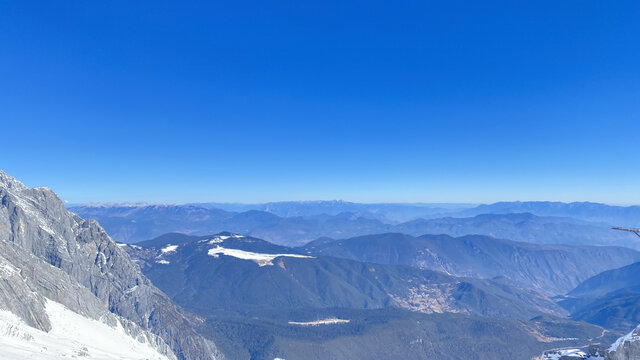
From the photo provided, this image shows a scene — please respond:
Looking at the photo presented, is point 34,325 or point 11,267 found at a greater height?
point 11,267

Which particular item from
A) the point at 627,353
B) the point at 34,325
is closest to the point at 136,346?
the point at 34,325

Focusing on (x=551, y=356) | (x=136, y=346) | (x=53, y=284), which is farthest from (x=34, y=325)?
(x=551, y=356)

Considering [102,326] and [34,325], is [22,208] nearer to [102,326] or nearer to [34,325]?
[102,326]

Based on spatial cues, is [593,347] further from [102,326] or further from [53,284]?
[53,284]

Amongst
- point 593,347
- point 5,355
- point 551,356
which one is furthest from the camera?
point 551,356

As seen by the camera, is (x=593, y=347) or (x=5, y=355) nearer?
Answer: (x=5, y=355)

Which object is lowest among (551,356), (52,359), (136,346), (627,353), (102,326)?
(136,346)

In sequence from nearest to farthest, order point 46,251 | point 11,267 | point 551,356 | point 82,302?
point 551,356 < point 11,267 < point 82,302 < point 46,251
